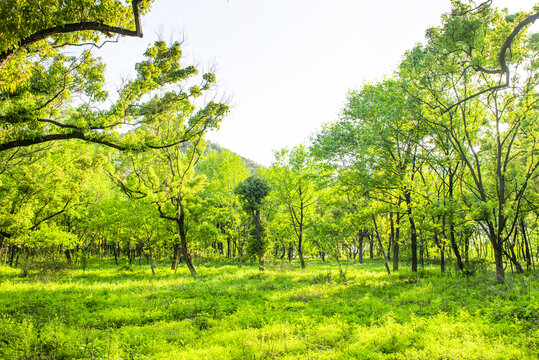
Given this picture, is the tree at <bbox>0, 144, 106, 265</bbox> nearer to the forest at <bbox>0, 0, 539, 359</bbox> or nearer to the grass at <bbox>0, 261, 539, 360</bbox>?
the forest at <bbox>0, 0, 539, 359</bbox>

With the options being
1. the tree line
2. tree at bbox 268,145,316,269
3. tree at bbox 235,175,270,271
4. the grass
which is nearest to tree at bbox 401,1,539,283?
the tree line

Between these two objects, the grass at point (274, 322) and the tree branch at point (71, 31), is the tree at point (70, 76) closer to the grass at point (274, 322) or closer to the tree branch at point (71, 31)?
the tree branch at point (71, 31)

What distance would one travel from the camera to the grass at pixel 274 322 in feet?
20.8

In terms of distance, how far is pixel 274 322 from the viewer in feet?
28.1

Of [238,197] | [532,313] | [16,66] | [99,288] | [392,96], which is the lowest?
[99,288]

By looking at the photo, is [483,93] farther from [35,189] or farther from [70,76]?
[35,189]

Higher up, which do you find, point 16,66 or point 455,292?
point 16,66

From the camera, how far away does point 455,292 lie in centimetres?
1168

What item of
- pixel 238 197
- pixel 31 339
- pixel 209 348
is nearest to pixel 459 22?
pixel 209 348

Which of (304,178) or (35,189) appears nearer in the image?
(35,189)

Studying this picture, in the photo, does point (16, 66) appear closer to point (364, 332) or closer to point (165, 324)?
point (165, 324)

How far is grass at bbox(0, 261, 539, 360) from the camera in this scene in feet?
20.8

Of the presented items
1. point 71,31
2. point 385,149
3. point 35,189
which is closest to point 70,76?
point 71,31

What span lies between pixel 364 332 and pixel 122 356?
6.28 meters
